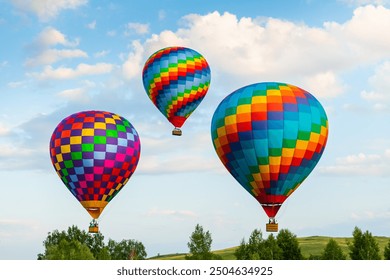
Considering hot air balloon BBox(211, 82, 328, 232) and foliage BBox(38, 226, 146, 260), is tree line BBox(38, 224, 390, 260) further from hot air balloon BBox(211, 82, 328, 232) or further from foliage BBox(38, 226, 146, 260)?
hot air balloon BBox(211, 82, 328, 232)

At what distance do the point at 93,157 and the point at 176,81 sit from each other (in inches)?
638

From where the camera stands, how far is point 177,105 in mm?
58531

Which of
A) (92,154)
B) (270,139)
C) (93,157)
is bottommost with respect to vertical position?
(270,139)

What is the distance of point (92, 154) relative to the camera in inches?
1751

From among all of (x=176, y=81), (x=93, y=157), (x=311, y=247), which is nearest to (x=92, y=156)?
(x=93, y=157)

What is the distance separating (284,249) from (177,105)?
23.8 meters

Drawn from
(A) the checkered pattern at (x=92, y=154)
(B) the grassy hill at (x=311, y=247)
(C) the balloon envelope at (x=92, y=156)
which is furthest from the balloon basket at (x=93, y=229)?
(B) the grassy hill at (x=311, y=247)

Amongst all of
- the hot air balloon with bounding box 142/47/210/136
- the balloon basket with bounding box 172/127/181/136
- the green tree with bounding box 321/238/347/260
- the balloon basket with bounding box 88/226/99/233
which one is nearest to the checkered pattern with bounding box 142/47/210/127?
the hot air balloon with bounding box 142/47/210/136

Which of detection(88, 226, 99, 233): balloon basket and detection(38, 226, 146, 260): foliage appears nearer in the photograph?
detection(88, 226, 99, 233): balloon basket

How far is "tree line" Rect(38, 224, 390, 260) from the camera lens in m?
62.6

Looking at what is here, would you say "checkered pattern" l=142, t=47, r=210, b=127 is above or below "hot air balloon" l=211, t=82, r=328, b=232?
above

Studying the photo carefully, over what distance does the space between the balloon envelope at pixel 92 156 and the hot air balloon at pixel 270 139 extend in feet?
36.5

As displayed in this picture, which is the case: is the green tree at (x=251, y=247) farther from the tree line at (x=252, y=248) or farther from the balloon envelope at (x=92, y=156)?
the balloon envelope at (x=92, y=156)

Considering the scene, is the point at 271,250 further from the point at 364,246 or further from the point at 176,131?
the point at 176,131
